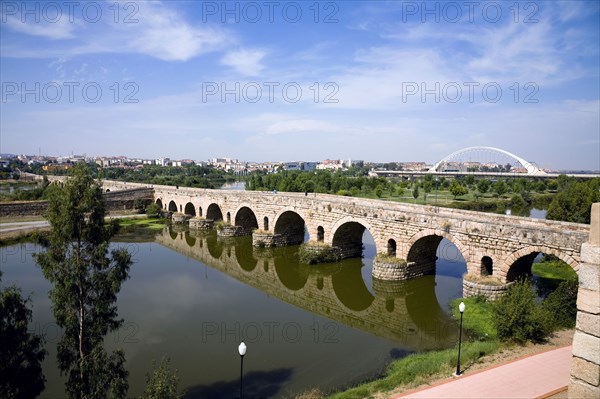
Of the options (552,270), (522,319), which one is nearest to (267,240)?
(552,270)

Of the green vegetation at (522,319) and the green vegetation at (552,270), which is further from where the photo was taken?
the green vegetation at (552,270)

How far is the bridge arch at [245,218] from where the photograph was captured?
105 ft

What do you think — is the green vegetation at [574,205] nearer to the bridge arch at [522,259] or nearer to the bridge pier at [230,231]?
the bridge arch at [522,259]

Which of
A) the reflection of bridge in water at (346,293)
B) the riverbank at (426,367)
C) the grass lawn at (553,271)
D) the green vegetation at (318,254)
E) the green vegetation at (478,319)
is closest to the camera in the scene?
the riverbank at (426,367)

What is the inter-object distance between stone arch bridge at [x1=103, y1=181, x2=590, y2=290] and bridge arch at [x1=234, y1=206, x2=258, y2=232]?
10cm

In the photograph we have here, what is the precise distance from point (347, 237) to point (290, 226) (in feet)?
19.7

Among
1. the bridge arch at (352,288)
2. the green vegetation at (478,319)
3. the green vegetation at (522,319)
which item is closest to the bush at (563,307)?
the green vegetation at (522,319)

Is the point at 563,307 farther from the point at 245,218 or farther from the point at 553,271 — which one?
the point at 245,218

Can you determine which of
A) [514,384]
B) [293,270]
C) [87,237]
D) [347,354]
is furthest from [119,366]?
[293,270]

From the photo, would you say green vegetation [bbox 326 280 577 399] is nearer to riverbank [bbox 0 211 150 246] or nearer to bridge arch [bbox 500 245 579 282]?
bridge arch [bbox 500 245 579 282]

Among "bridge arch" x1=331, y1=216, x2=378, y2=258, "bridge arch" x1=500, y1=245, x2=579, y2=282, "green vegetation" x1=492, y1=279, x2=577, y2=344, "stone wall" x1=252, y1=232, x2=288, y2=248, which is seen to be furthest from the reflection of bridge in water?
"bridge arch" x1=500, y1=245, x2=579, y2=282

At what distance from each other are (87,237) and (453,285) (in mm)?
16171

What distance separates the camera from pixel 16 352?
757cm

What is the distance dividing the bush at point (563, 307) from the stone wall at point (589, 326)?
8.47 metres
